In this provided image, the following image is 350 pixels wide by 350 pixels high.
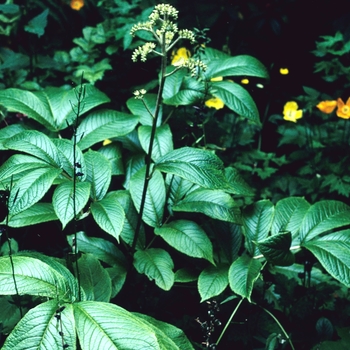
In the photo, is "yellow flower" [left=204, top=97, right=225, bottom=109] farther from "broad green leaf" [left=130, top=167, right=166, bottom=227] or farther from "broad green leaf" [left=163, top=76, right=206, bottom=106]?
"broad green leaf" [left=130, top=167, right=166, bottom=227]

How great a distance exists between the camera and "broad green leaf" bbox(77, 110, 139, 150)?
2031mm

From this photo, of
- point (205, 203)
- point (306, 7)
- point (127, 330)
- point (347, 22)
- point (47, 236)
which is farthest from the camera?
point (306, 7)

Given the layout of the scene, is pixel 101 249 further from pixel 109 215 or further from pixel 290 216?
pixel 290 216

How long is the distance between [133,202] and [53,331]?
2.34ft

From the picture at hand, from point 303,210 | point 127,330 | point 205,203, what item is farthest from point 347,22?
point 127,330

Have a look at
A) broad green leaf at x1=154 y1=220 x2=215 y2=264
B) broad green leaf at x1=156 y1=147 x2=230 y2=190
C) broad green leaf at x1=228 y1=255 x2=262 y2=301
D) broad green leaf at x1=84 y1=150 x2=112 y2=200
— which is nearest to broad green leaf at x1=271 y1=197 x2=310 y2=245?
broad green leaf at x1=228 y1=255 x2=262 y2=301

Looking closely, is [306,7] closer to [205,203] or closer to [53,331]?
[205,203]

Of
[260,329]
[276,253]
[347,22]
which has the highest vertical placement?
[347,22]

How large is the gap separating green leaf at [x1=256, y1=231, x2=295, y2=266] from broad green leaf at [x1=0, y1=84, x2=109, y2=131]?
863 millimetres

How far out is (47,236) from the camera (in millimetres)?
2570

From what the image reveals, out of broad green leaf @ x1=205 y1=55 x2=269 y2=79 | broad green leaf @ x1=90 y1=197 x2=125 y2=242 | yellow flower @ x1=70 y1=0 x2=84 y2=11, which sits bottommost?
broad green leaf @ x1=90 y1=197 x2=125 y2=242

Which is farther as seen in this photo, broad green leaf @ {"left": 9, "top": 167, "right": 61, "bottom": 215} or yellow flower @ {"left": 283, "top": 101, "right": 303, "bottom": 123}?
yellow flower @ {"left": 283, "top": 101, "right": 303, "bottom": 123}

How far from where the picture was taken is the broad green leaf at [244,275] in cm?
171

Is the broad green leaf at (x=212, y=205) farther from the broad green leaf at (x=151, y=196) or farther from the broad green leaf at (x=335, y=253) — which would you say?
the broad green leaf at (x=335, y=253)
